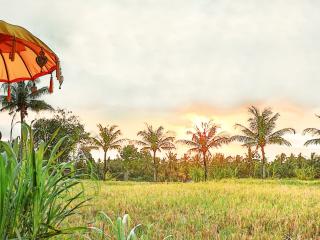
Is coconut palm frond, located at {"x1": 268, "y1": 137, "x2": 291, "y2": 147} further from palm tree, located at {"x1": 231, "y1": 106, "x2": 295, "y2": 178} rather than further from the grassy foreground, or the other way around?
the grassy foreground

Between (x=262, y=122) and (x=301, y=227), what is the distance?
36752mm

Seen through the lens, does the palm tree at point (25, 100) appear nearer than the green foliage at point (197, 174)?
No

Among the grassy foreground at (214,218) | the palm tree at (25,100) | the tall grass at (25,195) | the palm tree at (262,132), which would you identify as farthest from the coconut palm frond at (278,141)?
the tall grass at (25,195)

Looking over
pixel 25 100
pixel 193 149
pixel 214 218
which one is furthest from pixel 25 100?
pixel 214 218

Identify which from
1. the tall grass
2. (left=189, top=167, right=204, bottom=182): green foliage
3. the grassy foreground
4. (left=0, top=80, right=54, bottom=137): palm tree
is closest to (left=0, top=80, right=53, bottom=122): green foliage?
(left=0, top=80, right=54, bottom=137): palm tree

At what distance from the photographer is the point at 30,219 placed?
3.36 meters

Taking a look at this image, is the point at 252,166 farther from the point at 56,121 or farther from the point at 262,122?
the point at 56,121

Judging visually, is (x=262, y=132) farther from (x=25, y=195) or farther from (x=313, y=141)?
(x=25, y=195)

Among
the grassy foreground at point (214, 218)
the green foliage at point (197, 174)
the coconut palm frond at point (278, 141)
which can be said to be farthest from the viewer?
the coconut palm frond at point (278, 141)

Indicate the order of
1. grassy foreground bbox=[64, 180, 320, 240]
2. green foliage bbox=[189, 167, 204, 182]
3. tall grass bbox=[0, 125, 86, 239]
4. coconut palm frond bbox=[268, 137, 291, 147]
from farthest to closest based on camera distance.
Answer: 1. coconut palm frond bbox=[268, 137, 291, 147]
2. green foliage bbox=[189, 167, 204, 182]
3. grassy foreground bbox=[64, 180, 320, 240]
4. tall grass bbox=[0, 125, 86, 239]

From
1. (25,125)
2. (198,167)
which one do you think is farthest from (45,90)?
(25,125)

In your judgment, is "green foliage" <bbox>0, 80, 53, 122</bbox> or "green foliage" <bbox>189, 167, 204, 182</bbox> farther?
"green foliage" <bbox>0, 80, 53, 122</bbox>

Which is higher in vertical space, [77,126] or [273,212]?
[77,126]

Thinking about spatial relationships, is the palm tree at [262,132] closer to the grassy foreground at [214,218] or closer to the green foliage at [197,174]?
the green foliage at [197,174]
